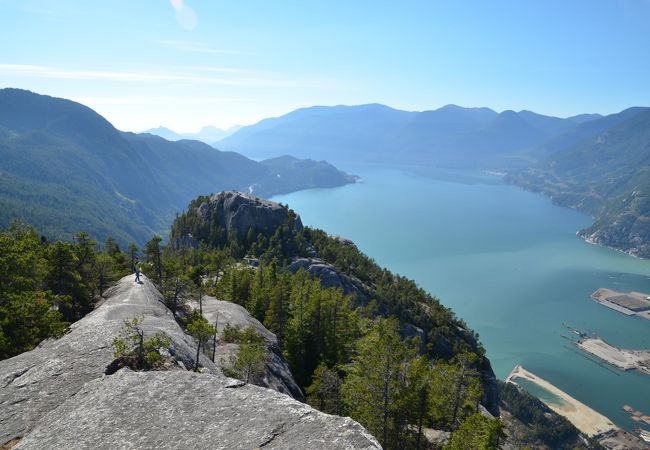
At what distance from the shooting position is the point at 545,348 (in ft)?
619

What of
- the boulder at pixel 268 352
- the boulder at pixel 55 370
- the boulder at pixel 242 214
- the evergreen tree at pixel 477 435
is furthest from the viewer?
the boulder at pixel 242 214

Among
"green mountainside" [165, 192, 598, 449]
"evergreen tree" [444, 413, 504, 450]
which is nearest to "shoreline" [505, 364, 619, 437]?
"green mountainside" [165, 192, 598, 449]

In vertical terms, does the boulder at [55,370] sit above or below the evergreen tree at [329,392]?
above

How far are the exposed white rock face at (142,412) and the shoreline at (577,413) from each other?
503 feet

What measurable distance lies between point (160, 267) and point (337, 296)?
25581 mm

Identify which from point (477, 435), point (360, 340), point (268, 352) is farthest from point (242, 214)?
point (477, 435)

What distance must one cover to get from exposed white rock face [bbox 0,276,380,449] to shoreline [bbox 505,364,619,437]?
153446mm

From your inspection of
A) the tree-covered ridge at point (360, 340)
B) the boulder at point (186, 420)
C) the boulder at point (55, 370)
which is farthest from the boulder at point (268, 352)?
the boulder at point (186, 420)

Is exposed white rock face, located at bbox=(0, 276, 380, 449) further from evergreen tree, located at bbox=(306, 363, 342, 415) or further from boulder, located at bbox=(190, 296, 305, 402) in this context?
evergreen tree, located at bbox=(306, 363, 342, 415)

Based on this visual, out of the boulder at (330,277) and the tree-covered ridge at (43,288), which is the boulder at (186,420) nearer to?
the tree-covered ridge at (43,288)

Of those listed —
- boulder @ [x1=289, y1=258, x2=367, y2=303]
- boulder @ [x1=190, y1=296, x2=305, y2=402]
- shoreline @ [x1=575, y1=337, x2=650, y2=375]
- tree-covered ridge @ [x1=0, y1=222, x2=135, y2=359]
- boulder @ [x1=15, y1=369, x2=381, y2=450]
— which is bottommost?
shoreline @ [x1=575, y1=337, x2=650, y2=375]

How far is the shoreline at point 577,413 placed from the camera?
442 ft

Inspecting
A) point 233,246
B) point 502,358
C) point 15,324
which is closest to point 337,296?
point 15,324

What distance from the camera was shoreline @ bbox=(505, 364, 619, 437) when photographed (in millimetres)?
134750
